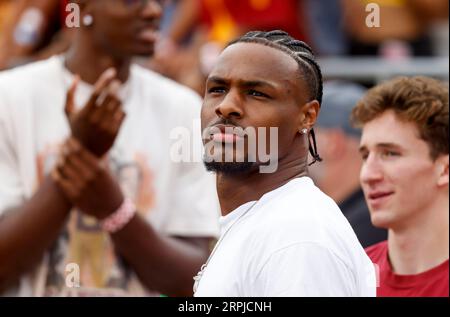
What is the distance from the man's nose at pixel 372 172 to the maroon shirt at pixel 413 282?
1.03 feet

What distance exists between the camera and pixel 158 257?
478cm

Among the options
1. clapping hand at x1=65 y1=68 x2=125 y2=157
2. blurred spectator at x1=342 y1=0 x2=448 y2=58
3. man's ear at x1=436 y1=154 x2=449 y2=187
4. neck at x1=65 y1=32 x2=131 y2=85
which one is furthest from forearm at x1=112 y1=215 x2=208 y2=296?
blurred spectator at x1=342 y1=0 x2=448 y2=58

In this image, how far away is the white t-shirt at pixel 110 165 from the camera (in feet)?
15.7

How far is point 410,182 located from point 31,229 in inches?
62.4

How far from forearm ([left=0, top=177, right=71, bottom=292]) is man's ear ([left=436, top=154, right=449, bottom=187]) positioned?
155 cm

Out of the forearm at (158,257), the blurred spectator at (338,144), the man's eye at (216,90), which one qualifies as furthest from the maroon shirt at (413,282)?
the blurred spectator at (338,144)

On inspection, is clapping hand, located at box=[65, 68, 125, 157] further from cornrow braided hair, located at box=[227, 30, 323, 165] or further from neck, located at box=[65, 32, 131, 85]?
cornrow braided hair, located at box=[227, 30, 323, 165]

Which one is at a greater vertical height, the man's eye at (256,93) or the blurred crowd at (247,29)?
the blurred crowd at (247,29)

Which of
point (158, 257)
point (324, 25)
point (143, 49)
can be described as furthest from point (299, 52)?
point (324, 25)

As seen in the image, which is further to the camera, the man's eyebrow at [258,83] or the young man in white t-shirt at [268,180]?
the man's eyebrow at [258,83]

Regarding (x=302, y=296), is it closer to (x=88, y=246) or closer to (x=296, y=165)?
(x=296, y=165)

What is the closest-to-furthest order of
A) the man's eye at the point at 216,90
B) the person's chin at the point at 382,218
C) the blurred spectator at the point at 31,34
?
the man's eye at the point at 216,90 < the person's chin at the point at 382,218 < the blurred spectator at the point at 31,34

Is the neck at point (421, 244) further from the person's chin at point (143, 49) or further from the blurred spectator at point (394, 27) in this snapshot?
the blurred spectator at point (394, 27)

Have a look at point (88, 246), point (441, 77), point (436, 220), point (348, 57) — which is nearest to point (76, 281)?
point (88, 246)
